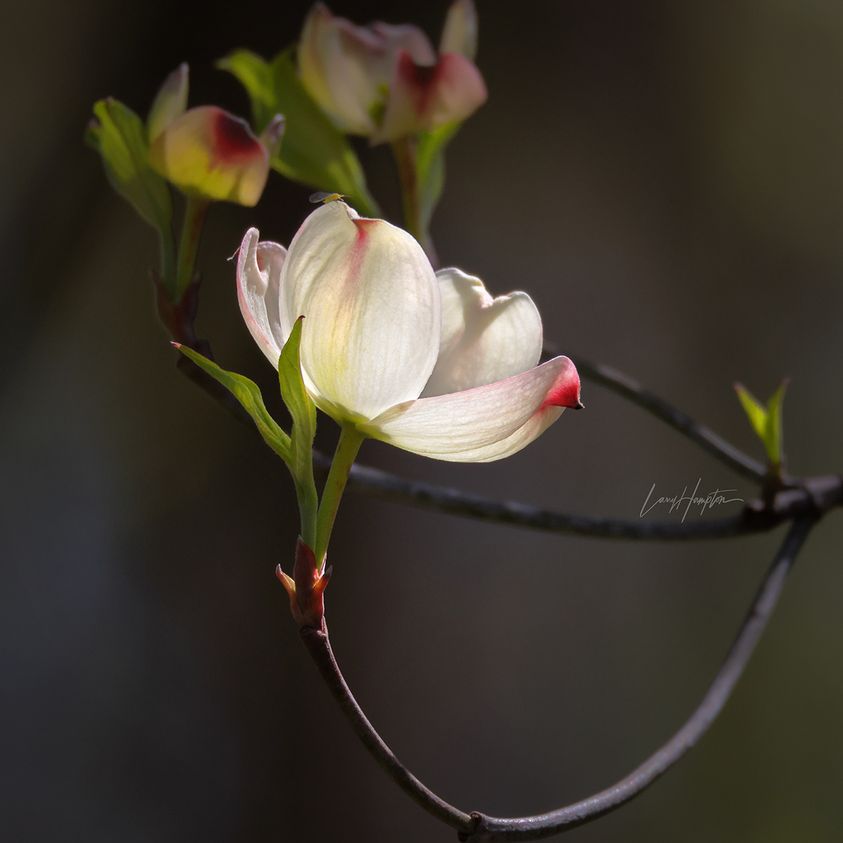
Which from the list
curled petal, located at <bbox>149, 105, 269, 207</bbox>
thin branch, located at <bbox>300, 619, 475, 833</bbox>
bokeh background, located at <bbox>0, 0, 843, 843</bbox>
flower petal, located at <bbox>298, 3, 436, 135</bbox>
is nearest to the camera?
thin branch, located at <bbox>300, 619, 475, 833</bbox>

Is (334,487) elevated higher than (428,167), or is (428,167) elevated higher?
(428,167)

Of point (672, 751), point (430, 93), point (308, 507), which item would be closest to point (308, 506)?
point (308, 507)

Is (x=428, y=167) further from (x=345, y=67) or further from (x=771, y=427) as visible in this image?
(x=771, y=427)

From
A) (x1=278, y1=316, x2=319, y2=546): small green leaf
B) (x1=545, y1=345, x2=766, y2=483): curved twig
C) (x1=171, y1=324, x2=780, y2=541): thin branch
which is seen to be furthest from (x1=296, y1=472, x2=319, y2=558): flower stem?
(x1=545, y1=345, x2=766, y2=483): curved twig

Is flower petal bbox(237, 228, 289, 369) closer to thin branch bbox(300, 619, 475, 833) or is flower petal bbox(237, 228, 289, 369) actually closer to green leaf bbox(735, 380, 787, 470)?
thin branch bbox(300, 619, 475, 833)

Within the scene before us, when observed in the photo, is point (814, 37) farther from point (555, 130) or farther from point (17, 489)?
point (17, 489)
